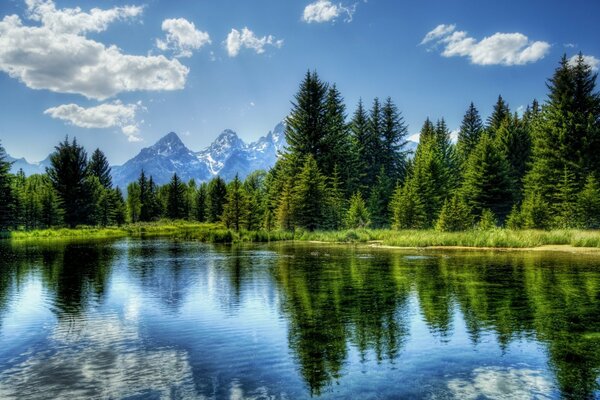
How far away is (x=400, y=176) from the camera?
82.2 m

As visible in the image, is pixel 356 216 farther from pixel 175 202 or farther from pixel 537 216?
pixel 175 202

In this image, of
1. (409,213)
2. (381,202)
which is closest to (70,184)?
(381,202)

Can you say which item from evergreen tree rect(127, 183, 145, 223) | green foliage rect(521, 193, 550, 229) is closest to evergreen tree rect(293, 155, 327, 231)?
green foliage rect(521, 193, 550, 229)

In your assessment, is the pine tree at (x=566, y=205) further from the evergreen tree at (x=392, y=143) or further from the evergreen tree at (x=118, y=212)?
the evergreen tree at (x=118, y=212)

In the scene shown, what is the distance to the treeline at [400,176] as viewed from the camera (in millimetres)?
51312

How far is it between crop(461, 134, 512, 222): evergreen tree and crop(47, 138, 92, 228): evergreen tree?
2575 inches

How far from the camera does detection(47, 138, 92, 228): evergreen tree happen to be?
82.3m

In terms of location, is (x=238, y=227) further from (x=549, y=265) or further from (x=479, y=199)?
(x=549, y=265)

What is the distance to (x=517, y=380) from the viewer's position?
807cm

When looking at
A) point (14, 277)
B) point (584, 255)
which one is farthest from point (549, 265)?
point (14, 277)

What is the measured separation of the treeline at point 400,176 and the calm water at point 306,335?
2731 cm

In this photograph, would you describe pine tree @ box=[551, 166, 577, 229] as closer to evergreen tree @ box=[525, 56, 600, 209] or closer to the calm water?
evergreen tree @ box=[525, 56, 600, 209]

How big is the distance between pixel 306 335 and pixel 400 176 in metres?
73.5

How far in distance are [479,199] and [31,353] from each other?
53.7 metres
